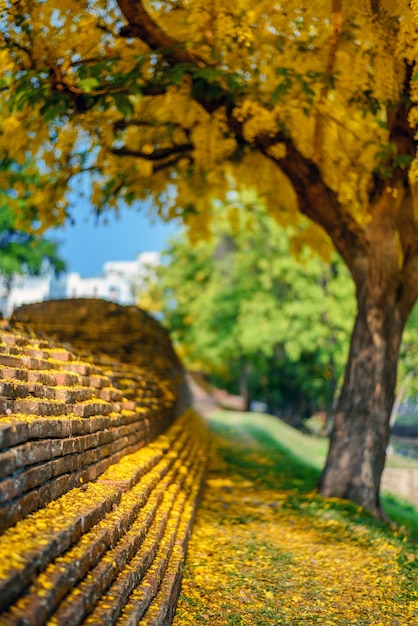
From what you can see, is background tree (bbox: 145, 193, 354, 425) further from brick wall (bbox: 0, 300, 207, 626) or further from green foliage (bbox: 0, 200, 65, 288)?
brick wall (bbox: 0, 300, 207, 626)

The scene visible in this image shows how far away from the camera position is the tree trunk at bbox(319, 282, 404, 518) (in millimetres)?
9070

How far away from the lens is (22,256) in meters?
37.2

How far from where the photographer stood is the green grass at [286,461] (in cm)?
1039

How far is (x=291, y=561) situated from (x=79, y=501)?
3.19m

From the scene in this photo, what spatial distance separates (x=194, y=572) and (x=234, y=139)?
5.87 meters

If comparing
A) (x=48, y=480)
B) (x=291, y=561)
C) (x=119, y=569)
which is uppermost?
(x=48, y=480)

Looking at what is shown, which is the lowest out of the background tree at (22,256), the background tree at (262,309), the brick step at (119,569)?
the brick step at (119,569)

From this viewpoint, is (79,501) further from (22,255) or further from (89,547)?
(22,255)

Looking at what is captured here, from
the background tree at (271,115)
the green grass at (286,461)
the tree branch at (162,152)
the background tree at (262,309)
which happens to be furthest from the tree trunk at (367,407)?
the background tree at (262,309)

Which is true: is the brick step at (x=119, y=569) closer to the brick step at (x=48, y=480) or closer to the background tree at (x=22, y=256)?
the brick step at (x=48, y=480)

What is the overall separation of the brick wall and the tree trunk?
2796 mm

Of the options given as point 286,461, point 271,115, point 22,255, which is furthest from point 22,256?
point 271,115

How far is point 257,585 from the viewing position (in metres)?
5.51

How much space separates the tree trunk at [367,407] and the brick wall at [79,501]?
2.80m
